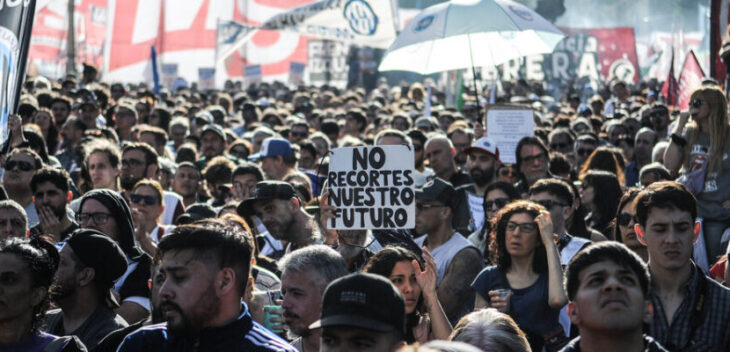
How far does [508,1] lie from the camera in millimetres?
10453

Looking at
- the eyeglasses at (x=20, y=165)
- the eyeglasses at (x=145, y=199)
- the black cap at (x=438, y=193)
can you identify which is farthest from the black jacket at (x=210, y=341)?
the eyeglasses at (x=20, y=165)

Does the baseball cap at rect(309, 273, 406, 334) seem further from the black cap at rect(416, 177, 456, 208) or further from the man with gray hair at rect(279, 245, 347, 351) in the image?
the black cap at rect(416, 177, 456, 208)

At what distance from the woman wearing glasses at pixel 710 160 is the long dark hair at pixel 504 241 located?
2730mm

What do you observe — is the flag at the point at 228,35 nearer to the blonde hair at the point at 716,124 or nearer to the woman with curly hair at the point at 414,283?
the blonde hair at the point at 716,124

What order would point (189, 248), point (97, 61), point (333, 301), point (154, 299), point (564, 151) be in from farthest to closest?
point (97, 61) → point (564, 151) → point (154, 299) → point (189, 248) → point (333, 301)

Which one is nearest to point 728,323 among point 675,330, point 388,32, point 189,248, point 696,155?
point 675,330

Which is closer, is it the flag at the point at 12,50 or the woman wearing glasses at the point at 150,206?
the flag at the point at 12,50

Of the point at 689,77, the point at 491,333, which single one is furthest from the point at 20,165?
the point at 689,77

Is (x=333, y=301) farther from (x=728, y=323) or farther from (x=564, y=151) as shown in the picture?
(x=564, y=151)

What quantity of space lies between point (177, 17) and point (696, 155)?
73.0 ft

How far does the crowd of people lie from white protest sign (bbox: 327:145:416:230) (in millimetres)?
107

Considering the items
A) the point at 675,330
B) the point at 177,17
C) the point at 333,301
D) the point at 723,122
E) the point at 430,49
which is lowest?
the point at 675,330

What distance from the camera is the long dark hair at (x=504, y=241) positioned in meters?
5.87

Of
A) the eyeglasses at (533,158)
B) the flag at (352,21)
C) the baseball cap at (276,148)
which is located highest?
the flag at (352,21)
